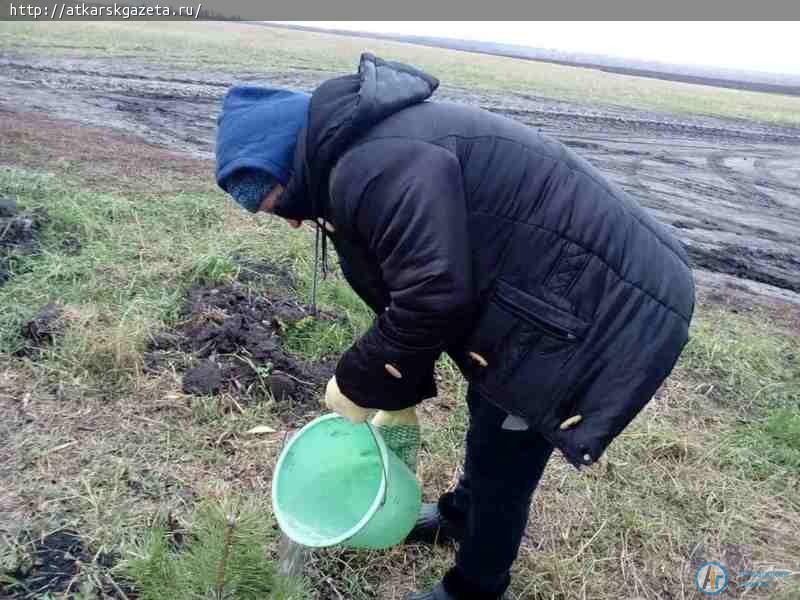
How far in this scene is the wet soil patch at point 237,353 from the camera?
3037 mm

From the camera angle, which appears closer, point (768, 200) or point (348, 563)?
point (348, 563)

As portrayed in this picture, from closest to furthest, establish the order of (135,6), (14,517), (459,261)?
1. (459,261)
2. (14,517)
3. (135,6)

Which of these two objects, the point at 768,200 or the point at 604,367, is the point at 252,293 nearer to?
the point at 604,367

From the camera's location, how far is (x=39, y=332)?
3154mm

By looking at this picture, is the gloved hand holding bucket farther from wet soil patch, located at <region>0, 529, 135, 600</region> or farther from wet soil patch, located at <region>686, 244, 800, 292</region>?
wet soil patch, located at <region>686, 244, 800, 292</region>

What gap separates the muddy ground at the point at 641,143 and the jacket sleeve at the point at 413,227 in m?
4.68

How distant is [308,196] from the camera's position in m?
1.56

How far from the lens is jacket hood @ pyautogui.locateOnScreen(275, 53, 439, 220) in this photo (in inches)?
57.2

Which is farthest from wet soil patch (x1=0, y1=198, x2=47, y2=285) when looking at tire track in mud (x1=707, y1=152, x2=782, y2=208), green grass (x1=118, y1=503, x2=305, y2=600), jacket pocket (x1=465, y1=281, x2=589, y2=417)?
tire track in mud (x1=707, y1=152, x2=782, y2=208)

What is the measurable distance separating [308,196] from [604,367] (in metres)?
0.75

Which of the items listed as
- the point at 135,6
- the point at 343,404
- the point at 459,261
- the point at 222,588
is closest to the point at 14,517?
the point at 222,588

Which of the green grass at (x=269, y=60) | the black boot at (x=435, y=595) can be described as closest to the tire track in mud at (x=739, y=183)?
the green grass at (x=269, y=60)

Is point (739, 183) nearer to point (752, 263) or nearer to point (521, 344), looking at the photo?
point (752, 263)

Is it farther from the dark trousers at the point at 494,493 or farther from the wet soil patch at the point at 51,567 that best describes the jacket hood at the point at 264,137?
the wet soil patch at the point at 51,567
